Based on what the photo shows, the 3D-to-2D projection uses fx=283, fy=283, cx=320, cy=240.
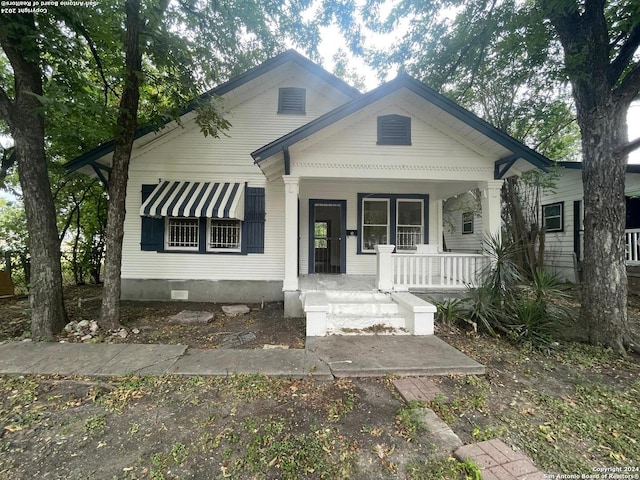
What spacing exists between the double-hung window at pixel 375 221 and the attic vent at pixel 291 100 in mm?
3420

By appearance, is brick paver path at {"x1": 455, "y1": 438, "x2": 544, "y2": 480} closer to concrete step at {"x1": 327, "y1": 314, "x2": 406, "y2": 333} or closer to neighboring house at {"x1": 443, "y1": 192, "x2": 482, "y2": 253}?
concrete step at {"x1": 327, "y1": 314, "x2": 406, "y2": 333}

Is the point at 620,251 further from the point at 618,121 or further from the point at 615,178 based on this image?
the point at 618,121

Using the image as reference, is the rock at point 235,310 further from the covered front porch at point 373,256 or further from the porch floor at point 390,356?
the porch floor at point 390,356

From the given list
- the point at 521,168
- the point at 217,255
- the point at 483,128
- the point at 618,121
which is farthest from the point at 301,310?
the point at 618,121

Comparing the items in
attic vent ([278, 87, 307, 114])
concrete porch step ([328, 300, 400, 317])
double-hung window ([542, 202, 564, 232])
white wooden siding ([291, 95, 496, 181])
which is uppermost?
attic vent ([278, 87, 307, 114])

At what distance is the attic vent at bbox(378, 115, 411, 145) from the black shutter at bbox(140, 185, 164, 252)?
6.19 metres

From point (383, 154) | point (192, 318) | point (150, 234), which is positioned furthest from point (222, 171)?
point (383, 154)

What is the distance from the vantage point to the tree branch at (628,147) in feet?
13.7

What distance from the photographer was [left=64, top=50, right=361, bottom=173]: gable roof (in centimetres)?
674

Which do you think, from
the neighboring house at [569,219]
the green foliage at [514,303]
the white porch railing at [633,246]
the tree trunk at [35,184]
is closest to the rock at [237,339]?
the tree trunk at [35,184]

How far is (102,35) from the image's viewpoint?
4688 mm

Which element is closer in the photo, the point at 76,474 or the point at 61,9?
the point at 76,474

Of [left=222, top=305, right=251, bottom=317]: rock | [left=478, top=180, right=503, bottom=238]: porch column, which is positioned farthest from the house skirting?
[left=478, top=180, right=503, bottom=238]: porch column

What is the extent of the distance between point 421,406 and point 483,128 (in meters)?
5.55
